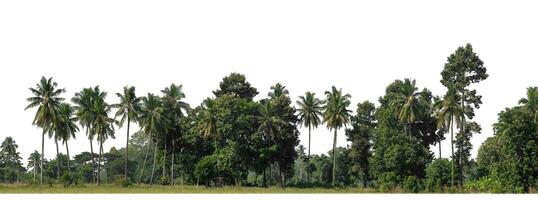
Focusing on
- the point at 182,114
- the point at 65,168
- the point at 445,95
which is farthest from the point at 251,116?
the point at 65,168

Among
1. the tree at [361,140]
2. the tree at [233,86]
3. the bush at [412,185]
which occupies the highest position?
the tree at [233,86]

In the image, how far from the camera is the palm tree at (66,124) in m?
88.3

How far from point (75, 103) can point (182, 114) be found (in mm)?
16488

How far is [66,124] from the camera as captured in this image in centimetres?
9038

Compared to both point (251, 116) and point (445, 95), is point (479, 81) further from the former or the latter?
point (251, 116)

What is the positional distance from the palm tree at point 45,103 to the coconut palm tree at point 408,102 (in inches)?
1856

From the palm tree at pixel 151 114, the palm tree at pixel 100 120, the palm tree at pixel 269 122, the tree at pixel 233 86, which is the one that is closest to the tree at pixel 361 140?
the palm tree at pixel 269 122

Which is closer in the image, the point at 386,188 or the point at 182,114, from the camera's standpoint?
the point at 386,188

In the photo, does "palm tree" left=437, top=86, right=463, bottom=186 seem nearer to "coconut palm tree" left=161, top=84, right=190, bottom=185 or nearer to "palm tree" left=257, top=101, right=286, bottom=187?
"palm tree" left=257, top=101, right=286, bottom=187

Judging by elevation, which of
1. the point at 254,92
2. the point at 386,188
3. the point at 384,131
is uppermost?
the point at 254,92

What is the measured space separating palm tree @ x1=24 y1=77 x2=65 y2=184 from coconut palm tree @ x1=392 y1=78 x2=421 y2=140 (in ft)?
155

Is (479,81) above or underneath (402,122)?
above

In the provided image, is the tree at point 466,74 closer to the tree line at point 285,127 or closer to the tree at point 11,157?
the tree line at point 285,127

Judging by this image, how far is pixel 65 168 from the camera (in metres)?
136
